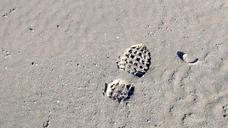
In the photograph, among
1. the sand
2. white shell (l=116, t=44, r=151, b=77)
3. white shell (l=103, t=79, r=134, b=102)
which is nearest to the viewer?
the sand

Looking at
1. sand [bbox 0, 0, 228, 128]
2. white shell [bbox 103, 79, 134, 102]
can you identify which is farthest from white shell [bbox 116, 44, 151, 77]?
white shell [bbox 103, 79, 134, 102]

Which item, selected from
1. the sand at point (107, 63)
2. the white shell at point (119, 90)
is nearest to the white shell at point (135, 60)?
the sand at point (107, 63)

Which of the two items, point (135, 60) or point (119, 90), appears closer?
point (119, 90)

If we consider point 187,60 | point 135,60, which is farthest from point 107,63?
point 187,60

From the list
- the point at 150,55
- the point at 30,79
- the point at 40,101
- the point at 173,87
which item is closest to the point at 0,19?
the point at 30,79

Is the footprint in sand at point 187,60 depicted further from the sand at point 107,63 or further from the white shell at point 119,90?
the white shell at point 119,90

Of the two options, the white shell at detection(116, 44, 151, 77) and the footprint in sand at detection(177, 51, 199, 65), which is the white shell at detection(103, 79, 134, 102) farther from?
the footprint in sand at detection(177, 51, 199, 65)

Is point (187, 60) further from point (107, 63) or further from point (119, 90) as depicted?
point (107, 63)

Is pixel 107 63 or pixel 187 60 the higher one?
pixel 107 63
